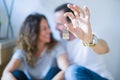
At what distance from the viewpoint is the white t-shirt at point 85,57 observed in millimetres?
1403

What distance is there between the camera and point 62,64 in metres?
1.38

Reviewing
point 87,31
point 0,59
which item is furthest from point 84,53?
point 0,59

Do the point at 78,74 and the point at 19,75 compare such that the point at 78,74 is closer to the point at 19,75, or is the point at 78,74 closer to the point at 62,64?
the point at 62,64

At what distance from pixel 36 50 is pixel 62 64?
0.21 meters

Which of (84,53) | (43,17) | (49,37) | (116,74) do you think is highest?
(43,17)

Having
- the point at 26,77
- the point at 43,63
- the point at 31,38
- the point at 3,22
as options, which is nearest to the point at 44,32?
the point at 31,38

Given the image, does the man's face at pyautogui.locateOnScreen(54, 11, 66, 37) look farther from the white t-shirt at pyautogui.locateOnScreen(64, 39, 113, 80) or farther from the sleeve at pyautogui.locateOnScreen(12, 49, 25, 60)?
the sleeve at pyautogui.locateOnScreen(12, 49, 25, 60)

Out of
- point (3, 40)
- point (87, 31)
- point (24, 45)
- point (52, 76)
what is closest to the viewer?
point (87, 31)

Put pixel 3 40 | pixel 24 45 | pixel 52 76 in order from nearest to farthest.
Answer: pixel 52 76 < pixel 24 45 < pixel 3 40

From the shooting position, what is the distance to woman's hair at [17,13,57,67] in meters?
1.43

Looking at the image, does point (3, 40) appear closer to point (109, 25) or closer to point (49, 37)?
point (49, 37)

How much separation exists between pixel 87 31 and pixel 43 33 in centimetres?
53

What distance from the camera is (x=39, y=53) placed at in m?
1.47

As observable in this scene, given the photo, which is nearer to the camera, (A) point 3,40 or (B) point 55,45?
(B) point 55,45
